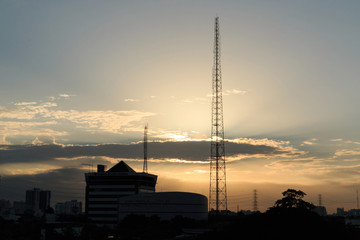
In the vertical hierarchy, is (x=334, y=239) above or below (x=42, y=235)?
above

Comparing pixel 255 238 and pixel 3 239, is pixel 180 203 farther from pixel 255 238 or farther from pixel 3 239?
pixel 255 238

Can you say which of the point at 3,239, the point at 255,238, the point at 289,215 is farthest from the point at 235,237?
the point at 3,239

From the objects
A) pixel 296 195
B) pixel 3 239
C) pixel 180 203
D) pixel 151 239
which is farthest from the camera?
pixel 180 203

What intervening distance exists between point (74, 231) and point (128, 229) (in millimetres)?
56711

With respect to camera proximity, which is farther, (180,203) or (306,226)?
(180,203)

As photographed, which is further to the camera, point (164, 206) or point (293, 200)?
point (164, 206)


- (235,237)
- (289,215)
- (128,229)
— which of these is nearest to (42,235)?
(128,229)

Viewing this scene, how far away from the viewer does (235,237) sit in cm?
7162

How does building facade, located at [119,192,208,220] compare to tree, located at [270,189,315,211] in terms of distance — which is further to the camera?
building facade, located at [119,192,208,220]

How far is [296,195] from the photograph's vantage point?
139m

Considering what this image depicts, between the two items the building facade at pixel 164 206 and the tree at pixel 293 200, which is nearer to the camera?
the tree at pixel 293 200

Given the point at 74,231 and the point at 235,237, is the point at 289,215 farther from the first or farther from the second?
the point at 74,231

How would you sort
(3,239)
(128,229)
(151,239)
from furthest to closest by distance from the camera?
(128,229)
(151,239)
(3,239)

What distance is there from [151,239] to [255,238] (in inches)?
3563
